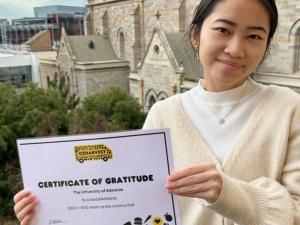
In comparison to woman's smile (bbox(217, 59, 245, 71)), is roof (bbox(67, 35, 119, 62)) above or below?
below

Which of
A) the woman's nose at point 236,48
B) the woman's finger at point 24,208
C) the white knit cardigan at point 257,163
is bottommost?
the woman's finger at point 24,208

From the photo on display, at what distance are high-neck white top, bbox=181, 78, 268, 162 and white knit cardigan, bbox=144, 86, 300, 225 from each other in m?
0.03

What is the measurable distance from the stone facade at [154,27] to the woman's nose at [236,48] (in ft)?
10.7

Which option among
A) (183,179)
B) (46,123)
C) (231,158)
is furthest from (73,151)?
(46,123)

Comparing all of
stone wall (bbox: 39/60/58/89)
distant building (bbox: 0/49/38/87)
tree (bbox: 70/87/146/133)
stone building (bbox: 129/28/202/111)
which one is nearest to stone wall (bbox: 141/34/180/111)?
stone building (bbox: 129/28/202/111)

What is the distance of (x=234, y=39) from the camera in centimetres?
132

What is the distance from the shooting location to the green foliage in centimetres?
1265

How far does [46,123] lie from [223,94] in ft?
39.9

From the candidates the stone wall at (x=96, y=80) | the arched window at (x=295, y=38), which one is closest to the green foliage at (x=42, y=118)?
the stone wall at (x=96, y=80)

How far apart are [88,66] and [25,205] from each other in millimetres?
20368

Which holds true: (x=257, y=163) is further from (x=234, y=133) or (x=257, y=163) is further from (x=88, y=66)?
(x=88, y=66)

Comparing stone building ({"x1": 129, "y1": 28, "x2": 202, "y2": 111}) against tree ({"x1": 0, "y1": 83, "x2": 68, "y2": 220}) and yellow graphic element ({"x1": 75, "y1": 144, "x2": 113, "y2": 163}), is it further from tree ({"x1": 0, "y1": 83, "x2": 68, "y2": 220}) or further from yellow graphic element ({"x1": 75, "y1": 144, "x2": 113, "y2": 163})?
yellow graphic element ({"x1": 75, "y1": 144, "x2": 113, "y2": 163})

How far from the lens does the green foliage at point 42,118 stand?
498 inches

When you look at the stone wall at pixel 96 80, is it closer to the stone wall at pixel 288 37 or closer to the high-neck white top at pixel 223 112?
the stone wall at pixel 288 37
